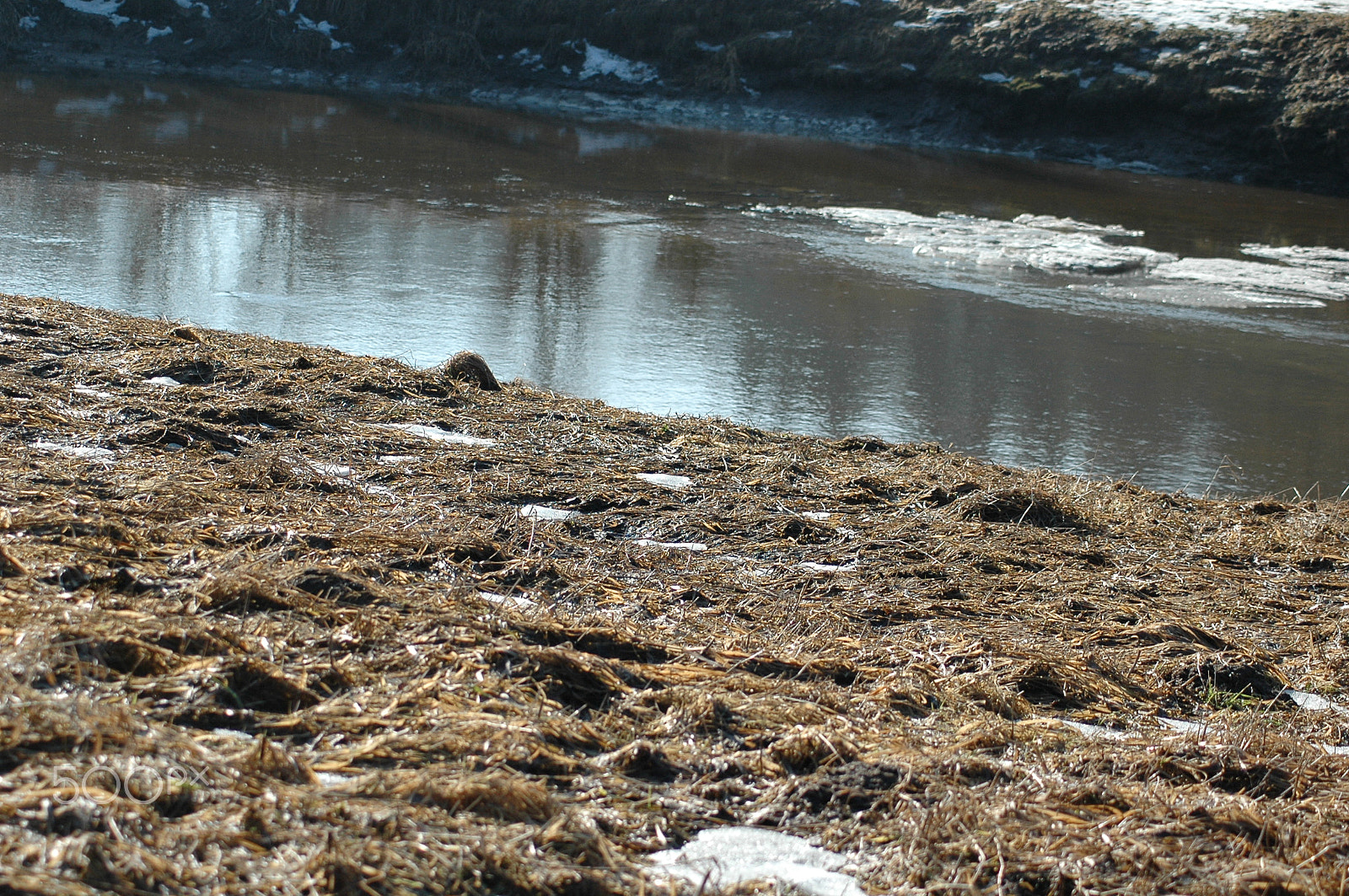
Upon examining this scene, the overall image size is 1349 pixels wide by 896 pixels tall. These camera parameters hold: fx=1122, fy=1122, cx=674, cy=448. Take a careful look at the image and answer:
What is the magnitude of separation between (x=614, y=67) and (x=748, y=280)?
20257 millimetres

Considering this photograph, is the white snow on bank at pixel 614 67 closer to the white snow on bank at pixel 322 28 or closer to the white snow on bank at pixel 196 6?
the white snow on bank at pixel 322 28

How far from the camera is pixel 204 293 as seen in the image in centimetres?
850

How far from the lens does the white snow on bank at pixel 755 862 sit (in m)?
1.89

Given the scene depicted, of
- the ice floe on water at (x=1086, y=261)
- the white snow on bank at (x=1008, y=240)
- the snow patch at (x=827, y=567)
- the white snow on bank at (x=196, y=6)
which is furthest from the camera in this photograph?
the white snow on bank at (x=196, y=6)

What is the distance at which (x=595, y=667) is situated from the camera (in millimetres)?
2584

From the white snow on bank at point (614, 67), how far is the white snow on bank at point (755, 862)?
2808cm

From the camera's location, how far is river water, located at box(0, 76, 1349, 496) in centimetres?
739

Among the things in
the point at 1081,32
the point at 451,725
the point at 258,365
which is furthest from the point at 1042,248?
the point at 1081,32

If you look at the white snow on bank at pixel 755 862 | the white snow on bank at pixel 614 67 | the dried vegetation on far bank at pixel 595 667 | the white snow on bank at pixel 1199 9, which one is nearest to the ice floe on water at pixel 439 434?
the dried vegetation on far bank at pixel 595 667

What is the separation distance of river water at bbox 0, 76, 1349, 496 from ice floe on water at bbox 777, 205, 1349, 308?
0.06 m

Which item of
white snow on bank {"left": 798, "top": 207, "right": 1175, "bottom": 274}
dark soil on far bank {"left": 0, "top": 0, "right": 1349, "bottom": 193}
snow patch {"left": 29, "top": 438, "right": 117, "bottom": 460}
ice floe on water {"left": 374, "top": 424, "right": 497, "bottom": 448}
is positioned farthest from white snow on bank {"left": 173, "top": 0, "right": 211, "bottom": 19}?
snow patch {"left": 29, "top": 438, "right": 117, "bottom": 460}

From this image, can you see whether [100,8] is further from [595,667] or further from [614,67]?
[595,667]

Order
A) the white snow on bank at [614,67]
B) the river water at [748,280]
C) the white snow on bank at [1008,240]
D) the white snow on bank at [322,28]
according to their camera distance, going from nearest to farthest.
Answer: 1. the river water at [748,280]
2. the white snow on bank at [1008,240]
3. the white snow on bank at [614,67]
4. the white snow on bank at [322,28]

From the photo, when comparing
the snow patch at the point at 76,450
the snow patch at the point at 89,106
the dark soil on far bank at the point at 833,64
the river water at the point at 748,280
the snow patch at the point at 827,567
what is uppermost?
the dark soil on far bank at the point at 833,64
